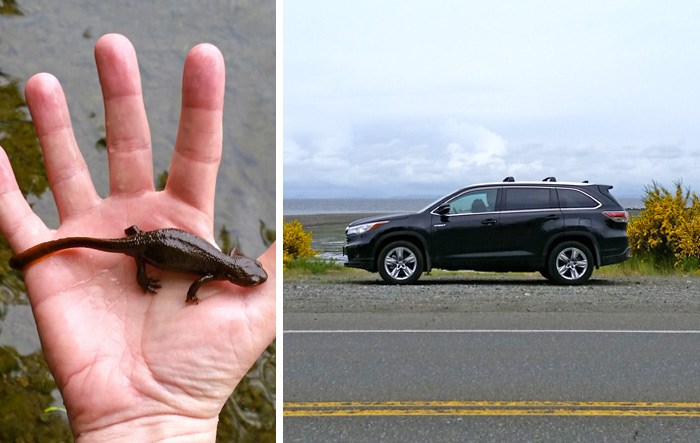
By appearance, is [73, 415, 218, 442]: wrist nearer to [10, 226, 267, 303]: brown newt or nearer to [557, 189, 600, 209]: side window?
[10, 226, 267, 303]: brown newt

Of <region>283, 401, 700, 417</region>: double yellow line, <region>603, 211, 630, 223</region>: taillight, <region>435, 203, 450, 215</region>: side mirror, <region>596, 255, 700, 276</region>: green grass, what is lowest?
<region>283, 401, 700, 417</region>: double yellow line

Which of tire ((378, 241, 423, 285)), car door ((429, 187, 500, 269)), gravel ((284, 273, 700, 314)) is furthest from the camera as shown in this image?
tire ((378, 241, 423, 285))

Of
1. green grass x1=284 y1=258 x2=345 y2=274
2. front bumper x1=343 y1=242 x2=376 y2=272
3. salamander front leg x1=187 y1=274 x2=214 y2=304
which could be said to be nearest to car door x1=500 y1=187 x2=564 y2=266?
front bumper x1=343 y1=242 x2=376 y2=272

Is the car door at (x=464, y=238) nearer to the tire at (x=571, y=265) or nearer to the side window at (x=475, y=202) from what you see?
the side window at (x=475, y=202)

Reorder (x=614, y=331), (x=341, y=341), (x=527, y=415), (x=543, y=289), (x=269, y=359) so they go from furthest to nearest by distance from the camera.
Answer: (x=543, y=289) → (x=614, y=331) → (x=341, y=341) → (x=269, y=359) → (x=527, y=415)

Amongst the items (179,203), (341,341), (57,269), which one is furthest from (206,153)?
(341,341)

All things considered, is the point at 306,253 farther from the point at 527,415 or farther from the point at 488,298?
the point at 527,415
